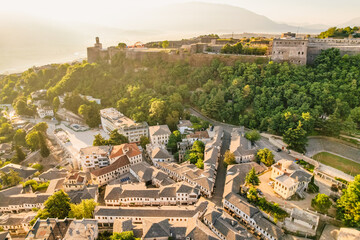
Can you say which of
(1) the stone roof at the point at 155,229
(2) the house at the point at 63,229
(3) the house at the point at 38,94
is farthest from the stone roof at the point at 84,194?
(3) the house at the point at 38,94

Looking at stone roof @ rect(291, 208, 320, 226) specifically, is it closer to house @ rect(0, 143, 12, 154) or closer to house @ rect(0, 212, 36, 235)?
house @ rect(0, 212, 36, 235)

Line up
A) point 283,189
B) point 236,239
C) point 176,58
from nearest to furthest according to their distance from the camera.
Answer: point 236,239
point 283,189
point 176,58

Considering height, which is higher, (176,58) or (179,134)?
(176,58)

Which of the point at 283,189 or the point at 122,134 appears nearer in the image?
the point at 283,189

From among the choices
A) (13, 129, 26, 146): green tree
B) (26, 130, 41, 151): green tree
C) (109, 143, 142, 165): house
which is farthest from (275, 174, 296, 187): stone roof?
(13, 129, 26, 146): green tree

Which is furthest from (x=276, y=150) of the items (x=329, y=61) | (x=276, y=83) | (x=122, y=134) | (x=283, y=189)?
(x=122, y=134)

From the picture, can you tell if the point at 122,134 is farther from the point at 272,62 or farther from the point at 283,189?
the point at 272,62
